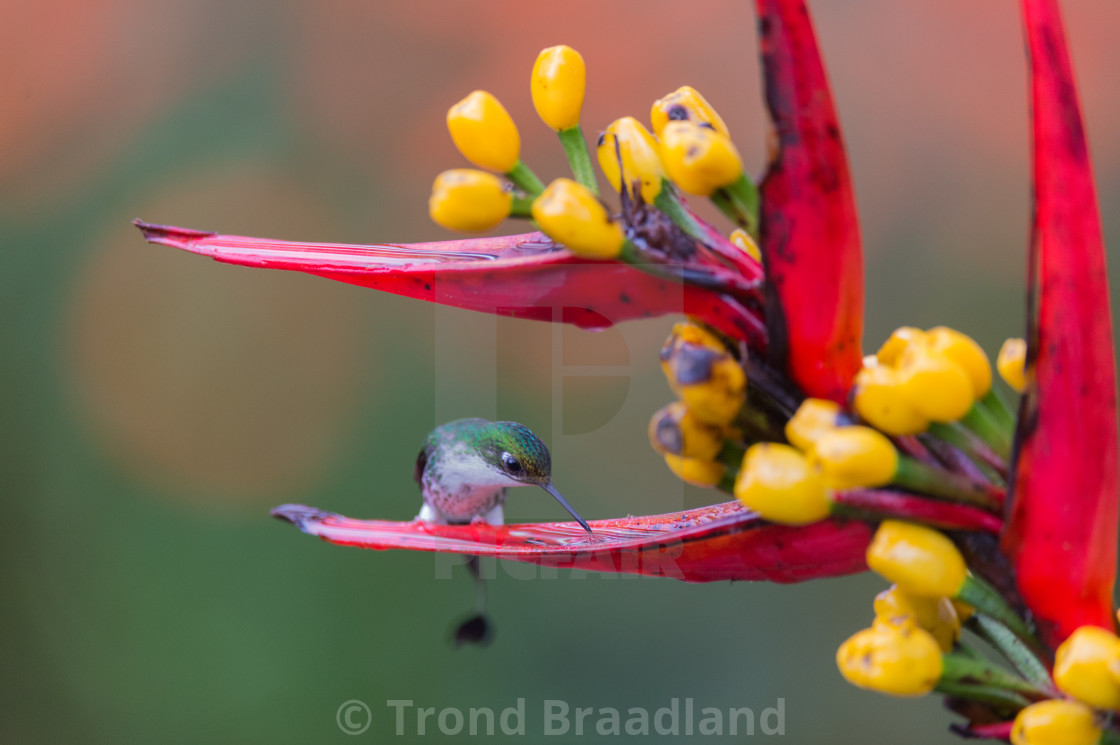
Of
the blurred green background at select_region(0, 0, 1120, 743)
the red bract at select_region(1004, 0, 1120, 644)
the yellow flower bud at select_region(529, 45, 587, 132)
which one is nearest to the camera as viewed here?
the red bract at select_region(1004, 0, 1120, 644)

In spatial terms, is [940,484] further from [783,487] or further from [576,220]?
[576,220]

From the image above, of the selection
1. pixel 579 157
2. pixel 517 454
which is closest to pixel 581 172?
pixel 579 157

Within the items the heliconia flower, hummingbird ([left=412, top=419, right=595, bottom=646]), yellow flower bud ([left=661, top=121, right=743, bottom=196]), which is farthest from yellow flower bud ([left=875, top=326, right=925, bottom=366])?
hummingbird ([left=412, top=419, right=595, bottom=646])

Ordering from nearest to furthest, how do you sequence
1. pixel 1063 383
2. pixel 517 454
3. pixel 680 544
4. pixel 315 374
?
pixel 1063 383 < pixel 680 544 < pixel 517 454 < pixel 315 374

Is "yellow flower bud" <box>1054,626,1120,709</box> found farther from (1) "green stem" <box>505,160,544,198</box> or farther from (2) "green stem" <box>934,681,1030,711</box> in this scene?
(1) "green stem" <box>505,160,544,198</box>

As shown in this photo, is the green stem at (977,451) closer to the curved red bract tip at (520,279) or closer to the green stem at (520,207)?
the curved red bract tip at (520,279)

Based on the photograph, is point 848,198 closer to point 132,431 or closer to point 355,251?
point 355,251
